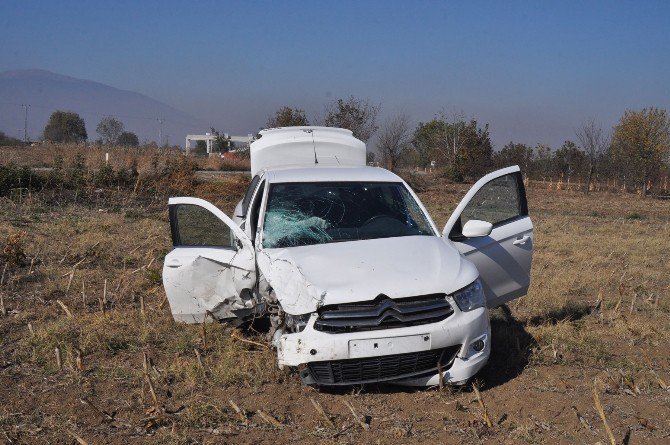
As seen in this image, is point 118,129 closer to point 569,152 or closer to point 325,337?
Answer: point 569,152

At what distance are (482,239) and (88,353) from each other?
354 cm

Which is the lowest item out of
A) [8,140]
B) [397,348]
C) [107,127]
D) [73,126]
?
[397,348]

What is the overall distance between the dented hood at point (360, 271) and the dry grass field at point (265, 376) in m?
0.74

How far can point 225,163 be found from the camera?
34.4 meters

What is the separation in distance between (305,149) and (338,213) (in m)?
2.39

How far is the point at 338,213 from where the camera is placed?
6285mm

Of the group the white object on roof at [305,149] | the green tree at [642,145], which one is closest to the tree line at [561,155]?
the green tree at [642,145]

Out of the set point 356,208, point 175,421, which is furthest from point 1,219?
point 175,421

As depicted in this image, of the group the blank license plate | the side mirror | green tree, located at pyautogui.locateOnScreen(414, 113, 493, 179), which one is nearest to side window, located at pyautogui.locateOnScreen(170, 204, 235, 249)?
Answer: the side mirror

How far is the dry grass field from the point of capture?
4492 mm

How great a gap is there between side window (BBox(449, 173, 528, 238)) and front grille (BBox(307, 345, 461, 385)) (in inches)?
79.4

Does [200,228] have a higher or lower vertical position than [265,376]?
higher

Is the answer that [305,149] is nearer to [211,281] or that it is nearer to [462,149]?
[211,281]

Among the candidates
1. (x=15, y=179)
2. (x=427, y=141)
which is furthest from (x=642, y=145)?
(x=15, y=179)
